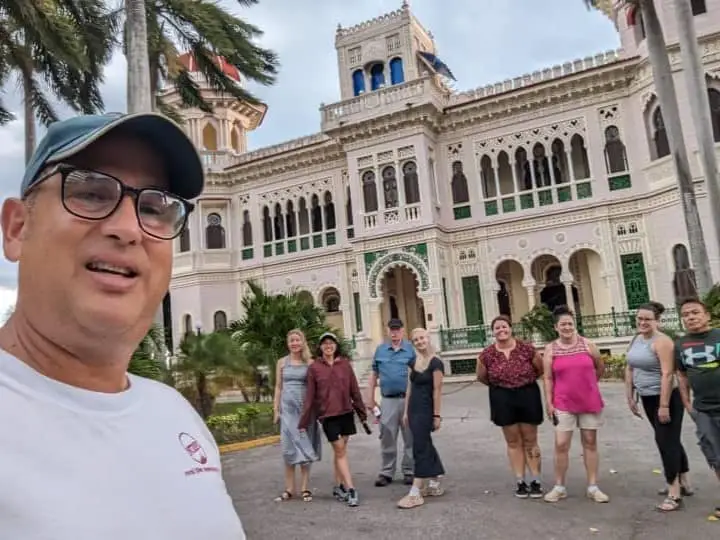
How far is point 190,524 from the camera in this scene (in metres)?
0.95

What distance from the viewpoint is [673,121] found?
461 inches

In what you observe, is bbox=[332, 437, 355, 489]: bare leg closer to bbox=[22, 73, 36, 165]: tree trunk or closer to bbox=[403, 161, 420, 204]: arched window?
bbox=[22, 73, 36, 165]: tree trunk

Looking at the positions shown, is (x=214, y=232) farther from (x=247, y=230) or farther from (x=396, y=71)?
(x=396, y=71)

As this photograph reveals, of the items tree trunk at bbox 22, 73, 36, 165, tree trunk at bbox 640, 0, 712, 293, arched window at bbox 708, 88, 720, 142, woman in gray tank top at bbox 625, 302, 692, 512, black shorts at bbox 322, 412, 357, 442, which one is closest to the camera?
woman in gray tank top at bbox 625, 302, 692, 512

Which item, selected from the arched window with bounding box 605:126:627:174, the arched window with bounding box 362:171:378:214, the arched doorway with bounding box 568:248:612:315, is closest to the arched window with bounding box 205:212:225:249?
the arched window with bounding box 362:171:378:214

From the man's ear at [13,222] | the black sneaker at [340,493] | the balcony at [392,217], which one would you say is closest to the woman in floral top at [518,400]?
the black sneaker at [340,493]

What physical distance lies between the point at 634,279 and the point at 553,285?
3086 mm


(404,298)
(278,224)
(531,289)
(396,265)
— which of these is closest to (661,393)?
(531,289)

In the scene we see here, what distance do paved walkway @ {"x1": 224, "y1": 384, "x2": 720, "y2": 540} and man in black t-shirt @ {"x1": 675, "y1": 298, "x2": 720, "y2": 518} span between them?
25.9 inches

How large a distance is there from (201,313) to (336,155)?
29.4ft

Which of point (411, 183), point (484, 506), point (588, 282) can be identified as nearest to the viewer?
point (484, 506)

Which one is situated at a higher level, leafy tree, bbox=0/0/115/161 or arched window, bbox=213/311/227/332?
leafy tree, bbox=0/0/115/161

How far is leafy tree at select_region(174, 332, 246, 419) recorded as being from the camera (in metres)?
9.89

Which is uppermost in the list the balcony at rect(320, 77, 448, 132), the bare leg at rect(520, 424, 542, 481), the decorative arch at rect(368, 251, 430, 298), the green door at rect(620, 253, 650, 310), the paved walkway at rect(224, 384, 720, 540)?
the balcony at rect(320, 77, 448, 132)
